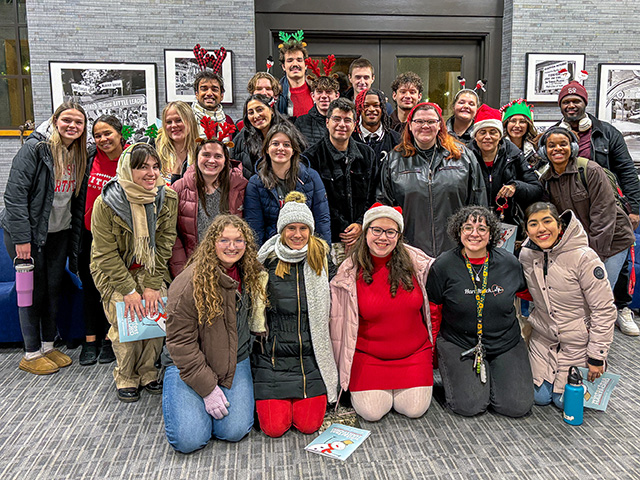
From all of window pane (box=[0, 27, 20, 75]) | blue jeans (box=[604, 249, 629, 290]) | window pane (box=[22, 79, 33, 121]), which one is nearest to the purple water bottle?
window pane (box=[22, 79, 33, 121])

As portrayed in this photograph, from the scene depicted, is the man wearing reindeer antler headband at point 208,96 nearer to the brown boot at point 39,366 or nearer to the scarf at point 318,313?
the scarf at point 318,313

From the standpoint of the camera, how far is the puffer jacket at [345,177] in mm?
2850

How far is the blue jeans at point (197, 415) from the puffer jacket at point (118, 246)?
0.53 m

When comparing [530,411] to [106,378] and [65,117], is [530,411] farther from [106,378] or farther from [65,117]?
[65,117]

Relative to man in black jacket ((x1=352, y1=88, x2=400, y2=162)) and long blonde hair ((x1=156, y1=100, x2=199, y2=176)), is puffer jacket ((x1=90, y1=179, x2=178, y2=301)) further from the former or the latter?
man in black jacket ((x1=352, y1=88, x2=400, y2=162))

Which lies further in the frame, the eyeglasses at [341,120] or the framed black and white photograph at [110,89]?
the framed black and white photograph at [110,89]

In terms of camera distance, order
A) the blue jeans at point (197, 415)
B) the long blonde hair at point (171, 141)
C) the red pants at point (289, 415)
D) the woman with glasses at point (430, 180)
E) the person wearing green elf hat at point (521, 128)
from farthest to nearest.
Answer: the person wearing green elf hat at point (521, 128) < the long blonde hair at point (171, 141) < the woman with glasses at point (430, 180) < the red pants at point (289, 415) < the blue jeans at point (197, 415)

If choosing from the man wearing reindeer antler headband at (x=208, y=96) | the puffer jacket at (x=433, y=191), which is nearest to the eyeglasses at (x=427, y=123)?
the puffer jacket at (x=433, y=191)

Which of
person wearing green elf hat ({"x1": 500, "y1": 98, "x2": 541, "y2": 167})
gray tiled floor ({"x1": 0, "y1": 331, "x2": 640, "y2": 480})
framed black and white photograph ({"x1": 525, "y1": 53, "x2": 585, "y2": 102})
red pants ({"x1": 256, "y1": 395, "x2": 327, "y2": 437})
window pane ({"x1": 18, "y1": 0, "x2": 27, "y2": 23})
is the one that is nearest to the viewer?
gray tiled floor ({"x1": 0, "y1": 331, "x2": 640, "y2": 480})

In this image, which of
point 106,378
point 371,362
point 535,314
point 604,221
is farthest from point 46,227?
point 604,221

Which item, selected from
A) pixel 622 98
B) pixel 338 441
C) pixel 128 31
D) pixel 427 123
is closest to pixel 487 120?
pixel 427 123

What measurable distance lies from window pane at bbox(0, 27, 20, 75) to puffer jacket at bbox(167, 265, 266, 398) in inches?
151

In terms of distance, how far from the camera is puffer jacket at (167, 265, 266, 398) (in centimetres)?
214

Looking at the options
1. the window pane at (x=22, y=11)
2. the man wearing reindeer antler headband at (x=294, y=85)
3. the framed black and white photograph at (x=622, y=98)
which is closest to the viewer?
the man wearing reindeer antler headband at (x=294, y=85)
